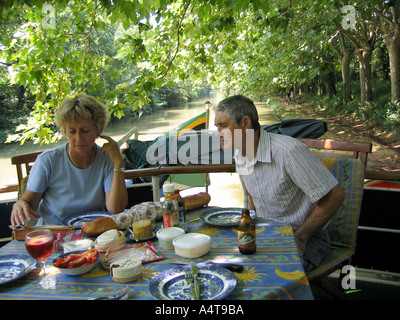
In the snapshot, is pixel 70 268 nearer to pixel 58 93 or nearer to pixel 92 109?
pixel 92 109

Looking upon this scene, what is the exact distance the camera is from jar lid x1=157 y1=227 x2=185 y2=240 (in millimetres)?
1385

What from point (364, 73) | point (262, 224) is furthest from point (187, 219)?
point (364, 73)

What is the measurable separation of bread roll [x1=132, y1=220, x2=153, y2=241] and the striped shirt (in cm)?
73

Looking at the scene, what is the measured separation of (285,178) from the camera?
186 cm

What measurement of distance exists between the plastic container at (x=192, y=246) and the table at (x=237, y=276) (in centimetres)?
2

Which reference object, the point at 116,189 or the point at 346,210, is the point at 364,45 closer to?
the point at 346,210

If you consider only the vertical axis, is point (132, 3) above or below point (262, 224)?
above

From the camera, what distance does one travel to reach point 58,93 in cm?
424

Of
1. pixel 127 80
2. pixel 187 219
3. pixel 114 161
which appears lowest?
pixel 187 219

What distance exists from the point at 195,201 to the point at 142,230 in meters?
0.46

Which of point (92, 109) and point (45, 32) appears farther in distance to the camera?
point (45, 32)

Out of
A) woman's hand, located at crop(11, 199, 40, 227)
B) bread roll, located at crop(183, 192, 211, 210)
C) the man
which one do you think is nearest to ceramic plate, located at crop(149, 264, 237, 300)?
bread roll, located at crop(183, 192, 211, 210)

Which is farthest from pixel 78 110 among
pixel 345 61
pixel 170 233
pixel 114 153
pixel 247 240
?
pixel 345 61

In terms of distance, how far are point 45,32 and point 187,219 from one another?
332 cm
